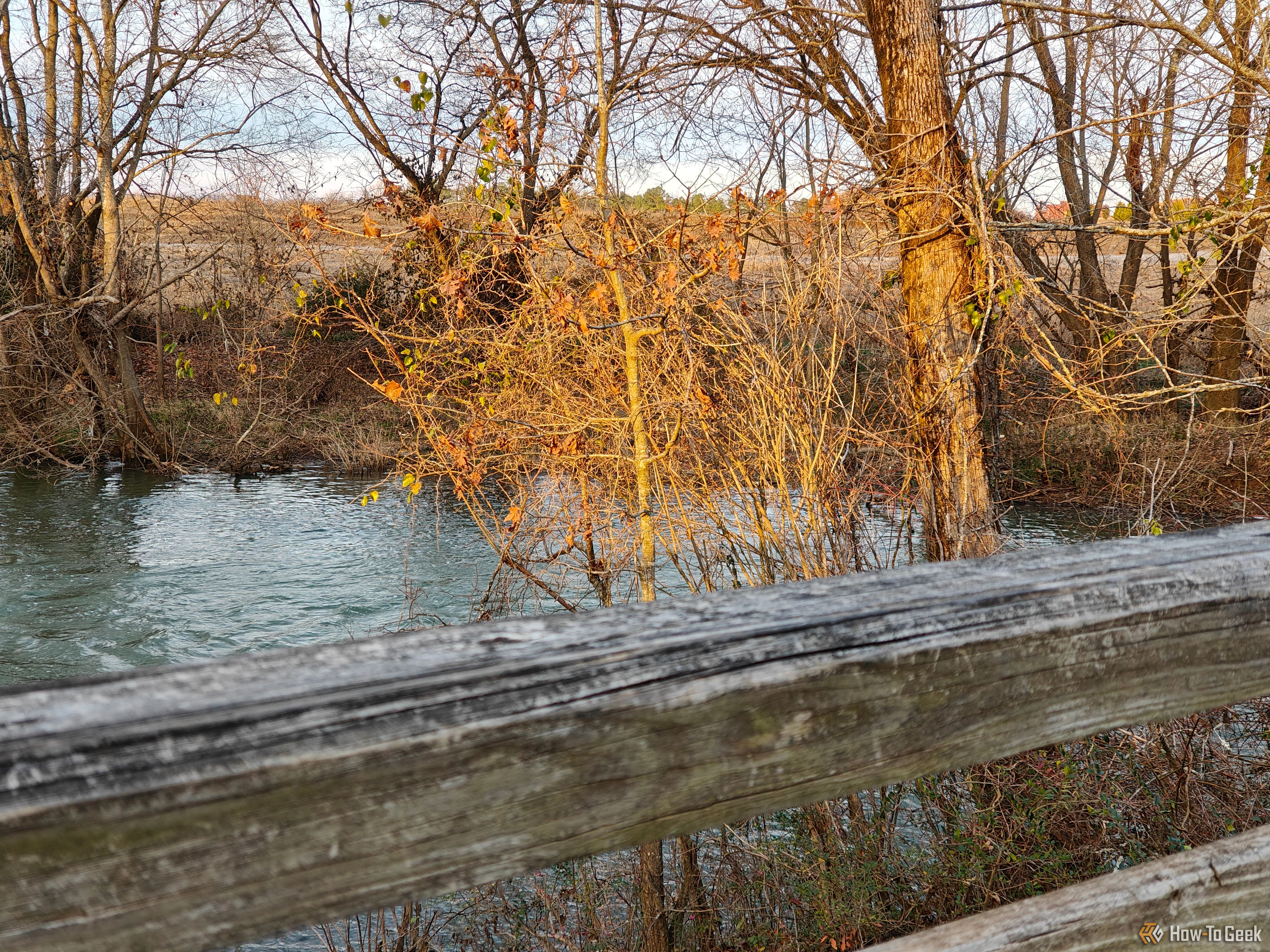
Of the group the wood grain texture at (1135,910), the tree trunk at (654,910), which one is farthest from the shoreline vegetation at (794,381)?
the wood grain texture at (1135,910)

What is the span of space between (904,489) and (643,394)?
1.69m

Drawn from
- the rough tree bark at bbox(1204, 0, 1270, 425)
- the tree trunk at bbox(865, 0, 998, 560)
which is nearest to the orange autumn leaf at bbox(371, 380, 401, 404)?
the tree trunk at bbox(865, 0, 998, 560)

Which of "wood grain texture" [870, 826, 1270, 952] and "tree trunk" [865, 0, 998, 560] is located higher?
"tree trunk" [865, 0, 998, 560]

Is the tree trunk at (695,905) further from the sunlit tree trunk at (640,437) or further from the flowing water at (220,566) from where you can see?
the flowing water at (220,566)

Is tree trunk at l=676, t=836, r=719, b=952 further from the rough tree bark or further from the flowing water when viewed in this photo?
the rough tree bark

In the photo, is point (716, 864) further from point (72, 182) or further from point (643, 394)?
point (72, 182)

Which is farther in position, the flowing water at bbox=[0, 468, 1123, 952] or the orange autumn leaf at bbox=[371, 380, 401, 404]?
the flowing water at bbox=[0, 468, 1123, 952]

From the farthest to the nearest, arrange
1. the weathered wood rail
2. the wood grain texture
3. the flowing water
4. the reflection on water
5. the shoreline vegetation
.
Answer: the reflection on water
the flowing water
the shoreline vegetation
the wood grain texture
the weathered wood rail

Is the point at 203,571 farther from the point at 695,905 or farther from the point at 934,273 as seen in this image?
the point at 934,273

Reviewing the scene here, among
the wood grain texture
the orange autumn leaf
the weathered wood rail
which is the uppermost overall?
the orange autumn leaf

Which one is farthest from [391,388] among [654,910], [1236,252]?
[1236,252]

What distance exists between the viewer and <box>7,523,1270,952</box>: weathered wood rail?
2.71 feet

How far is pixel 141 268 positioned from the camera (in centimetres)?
1820

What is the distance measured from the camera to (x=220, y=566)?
1037cm
